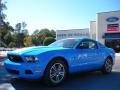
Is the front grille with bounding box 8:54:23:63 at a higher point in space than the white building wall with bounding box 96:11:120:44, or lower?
lower

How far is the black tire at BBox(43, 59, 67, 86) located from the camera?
22.5 feet

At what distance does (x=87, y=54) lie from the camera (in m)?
8.37

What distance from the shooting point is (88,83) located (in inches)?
298

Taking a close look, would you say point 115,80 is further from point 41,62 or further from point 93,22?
point 93,22

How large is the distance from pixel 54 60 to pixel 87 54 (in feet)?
5.52

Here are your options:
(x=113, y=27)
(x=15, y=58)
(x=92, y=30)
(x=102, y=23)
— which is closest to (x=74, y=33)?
(x=92, y=30)

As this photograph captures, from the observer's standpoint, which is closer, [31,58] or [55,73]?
Result: [31,58]

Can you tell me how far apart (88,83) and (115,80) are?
113 cm

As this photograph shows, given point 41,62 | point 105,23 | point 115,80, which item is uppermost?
point 105,23

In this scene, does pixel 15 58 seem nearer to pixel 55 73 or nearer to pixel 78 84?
pixel 55 73

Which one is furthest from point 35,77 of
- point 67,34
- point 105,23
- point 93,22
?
point 67,34

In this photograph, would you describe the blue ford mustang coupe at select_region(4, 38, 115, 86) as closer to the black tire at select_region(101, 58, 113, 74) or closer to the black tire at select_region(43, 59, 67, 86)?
the black tire at select_region(43, 59, 67, 86)

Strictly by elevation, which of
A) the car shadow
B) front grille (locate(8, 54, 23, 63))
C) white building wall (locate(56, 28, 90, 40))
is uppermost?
white building wall (locate(56, 28, 90, 40))

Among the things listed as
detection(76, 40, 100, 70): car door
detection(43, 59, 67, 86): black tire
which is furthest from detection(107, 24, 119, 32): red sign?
detection(43, 59, 67, 86): black tire
